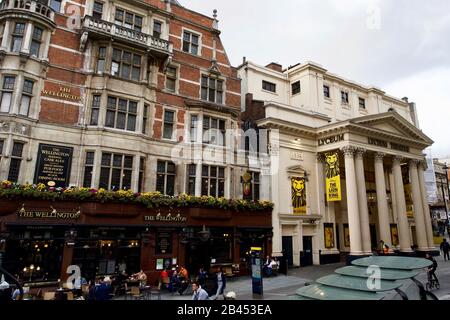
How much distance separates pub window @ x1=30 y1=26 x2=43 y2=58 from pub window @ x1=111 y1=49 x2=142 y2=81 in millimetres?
4213

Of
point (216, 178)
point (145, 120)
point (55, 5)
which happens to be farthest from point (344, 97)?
point (55, 5)

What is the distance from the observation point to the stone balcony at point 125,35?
1902 centimetres

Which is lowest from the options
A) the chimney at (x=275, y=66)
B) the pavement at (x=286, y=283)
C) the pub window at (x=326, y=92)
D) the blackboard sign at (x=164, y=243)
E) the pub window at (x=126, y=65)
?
the pavement at (x=286, y=283)

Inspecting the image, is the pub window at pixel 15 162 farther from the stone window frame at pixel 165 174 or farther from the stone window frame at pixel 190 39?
the stone window frame at pixel 190 39

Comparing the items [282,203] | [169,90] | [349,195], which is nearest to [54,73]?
[169,90]

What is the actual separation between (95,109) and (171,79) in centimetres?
619

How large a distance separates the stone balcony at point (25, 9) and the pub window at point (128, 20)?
440 centimetres

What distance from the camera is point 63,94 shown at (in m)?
18.7

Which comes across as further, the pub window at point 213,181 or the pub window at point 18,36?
the pub window at point 213,181

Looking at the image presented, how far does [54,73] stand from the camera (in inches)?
Answer: 733

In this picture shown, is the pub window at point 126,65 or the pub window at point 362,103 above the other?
the pub window at point 362,103

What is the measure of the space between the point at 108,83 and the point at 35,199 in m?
8.21

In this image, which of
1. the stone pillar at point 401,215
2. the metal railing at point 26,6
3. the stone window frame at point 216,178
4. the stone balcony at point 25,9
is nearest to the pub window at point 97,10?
the stone balcony at point 25,9
